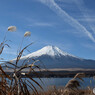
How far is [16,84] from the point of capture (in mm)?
2209

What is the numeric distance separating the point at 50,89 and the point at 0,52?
13.5 ft

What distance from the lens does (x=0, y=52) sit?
245 centimetres

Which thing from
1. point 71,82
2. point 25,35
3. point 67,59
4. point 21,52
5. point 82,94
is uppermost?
point 67,59

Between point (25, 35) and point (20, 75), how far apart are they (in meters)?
0.62

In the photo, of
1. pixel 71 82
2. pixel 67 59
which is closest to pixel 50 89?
pixel 71 82

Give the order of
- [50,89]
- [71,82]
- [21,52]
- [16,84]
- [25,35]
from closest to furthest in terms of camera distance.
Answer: [16,84], [21,52], [25,35], [71,82], [50,89]

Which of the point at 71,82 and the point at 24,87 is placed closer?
the point at 24,87

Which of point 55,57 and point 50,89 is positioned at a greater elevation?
point 55,57

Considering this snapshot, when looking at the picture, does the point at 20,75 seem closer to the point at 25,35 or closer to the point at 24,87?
the point at 24,87

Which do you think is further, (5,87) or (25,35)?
(25,35)

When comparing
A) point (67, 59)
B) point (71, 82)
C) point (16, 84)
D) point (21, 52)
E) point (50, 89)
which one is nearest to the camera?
A: point (16, 84)

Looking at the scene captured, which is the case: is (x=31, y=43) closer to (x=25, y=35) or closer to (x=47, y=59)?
(x=25, y=35)

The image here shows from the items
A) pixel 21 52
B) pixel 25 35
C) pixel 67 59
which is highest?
pixel 67 59

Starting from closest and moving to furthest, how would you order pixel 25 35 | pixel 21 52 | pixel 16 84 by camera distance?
pixel 16 84, pixel 21 52, pixel 25 35
